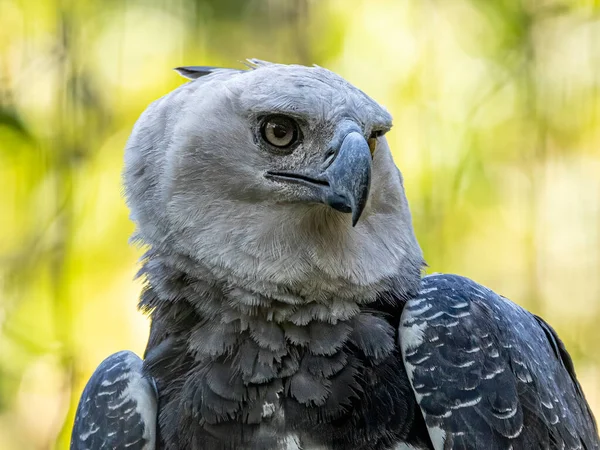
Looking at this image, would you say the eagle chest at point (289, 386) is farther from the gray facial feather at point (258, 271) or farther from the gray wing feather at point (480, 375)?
the gray wing feather at point (480, 375)

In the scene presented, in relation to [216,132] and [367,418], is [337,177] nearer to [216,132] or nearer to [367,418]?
[216,132]

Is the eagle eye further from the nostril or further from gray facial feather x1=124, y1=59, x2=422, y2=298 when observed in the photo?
the nostril

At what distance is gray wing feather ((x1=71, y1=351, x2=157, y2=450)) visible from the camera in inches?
114

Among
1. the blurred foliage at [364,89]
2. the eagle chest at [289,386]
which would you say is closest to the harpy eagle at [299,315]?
the eagle chest at [289,386]

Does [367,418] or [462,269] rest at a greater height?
[367,418]

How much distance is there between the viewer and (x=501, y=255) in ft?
22.9

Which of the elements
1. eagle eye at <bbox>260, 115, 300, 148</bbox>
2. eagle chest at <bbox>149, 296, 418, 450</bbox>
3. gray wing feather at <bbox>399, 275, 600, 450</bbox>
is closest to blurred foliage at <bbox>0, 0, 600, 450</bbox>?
eagle eye at <bbox>260, 115, 300, 148</bbox>

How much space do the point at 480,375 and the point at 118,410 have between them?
1372mm

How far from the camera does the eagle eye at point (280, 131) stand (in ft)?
9.61

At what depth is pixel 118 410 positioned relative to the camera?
2947 millimetres

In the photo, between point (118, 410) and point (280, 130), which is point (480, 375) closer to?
point (280, 130)

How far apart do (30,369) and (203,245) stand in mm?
3278

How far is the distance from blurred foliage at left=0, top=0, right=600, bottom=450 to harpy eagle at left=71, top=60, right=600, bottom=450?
2.33 meters

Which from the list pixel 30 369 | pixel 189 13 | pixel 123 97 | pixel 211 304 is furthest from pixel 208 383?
pixel 189 13
